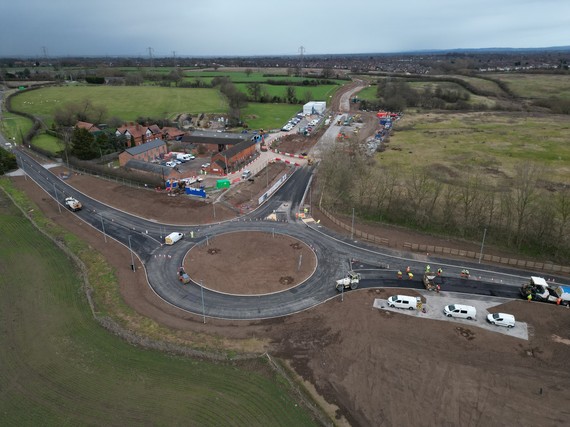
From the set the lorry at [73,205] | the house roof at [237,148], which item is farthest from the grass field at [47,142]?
the house roof at [237,148]

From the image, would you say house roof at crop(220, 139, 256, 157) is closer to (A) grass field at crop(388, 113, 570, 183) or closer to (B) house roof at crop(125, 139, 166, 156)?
A: (B) house roof at crop(125, 139, 166, 156)

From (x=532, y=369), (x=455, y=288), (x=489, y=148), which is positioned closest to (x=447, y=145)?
(x=489, y=148)

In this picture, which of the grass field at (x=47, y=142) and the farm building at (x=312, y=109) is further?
the farm building at (x=312, y=109)

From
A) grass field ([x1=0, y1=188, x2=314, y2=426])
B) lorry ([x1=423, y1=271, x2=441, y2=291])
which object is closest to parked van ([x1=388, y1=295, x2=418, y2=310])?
lorry ([x1=423, y1=271, x2=441, y2=291])

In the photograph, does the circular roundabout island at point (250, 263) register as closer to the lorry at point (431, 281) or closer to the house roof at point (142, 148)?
the lorry at point (431, 281)

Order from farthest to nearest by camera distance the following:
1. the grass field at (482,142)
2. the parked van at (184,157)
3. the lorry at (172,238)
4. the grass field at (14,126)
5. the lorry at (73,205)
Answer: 1. the grass field at (14,126)
2. the parked van at (184,157)
3. the grass field at (482,142)
4. the lorry at (73,205)
5. the lorry at (172,238)

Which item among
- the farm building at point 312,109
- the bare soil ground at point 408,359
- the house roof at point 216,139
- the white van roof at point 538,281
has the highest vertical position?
the farm building at point 312,109
